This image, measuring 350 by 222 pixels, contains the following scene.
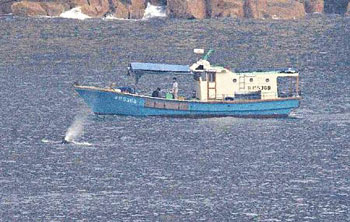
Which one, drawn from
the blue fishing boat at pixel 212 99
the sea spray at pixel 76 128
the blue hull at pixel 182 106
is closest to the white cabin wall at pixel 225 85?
the blue fishing boat at pixel 212 99

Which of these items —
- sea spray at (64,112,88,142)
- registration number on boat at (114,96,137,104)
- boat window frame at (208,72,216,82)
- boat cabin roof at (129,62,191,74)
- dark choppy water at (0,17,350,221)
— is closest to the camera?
dark choppy water at (0,17,350,221)

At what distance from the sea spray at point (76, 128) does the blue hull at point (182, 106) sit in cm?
172

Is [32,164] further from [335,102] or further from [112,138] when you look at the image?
[335,102]

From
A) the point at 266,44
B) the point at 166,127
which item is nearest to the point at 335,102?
the point at 166,127

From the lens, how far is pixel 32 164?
8238 cm

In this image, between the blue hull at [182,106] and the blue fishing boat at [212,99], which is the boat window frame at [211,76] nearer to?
the blue fishing boat at [212,99]

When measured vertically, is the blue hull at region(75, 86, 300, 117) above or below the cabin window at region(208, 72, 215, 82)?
below

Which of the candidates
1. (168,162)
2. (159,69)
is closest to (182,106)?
(159,69)

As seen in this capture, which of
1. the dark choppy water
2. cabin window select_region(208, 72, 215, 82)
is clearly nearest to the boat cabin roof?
cabin window select_region(208, 72, 215, 82)

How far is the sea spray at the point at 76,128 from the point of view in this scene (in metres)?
94.0

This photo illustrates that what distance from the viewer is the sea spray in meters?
94.0

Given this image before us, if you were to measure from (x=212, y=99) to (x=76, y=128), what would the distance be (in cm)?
1144

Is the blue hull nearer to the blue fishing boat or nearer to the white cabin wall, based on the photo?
the blue fishing boat

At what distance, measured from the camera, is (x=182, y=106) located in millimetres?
103562
